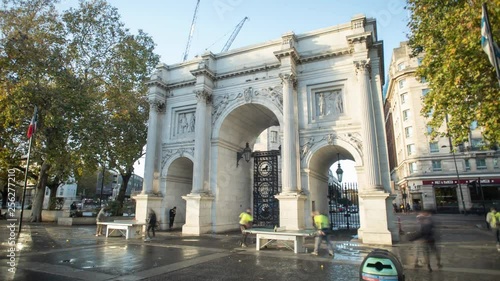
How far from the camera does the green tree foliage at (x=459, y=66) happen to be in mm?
10859

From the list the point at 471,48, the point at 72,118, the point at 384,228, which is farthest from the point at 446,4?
the point at 72,118

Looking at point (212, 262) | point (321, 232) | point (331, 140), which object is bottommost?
point (212, 262)

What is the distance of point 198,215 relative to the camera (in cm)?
1747

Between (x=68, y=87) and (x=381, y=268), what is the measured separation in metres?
23.9

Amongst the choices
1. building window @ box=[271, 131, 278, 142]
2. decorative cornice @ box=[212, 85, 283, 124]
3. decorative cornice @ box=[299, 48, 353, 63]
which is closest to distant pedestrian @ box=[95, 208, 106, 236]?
decorative cornice @ box=[212, 85, 283, 124]

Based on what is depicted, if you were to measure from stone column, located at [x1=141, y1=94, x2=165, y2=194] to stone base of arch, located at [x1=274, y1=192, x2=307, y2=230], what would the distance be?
988cm

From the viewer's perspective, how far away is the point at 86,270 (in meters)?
8.03

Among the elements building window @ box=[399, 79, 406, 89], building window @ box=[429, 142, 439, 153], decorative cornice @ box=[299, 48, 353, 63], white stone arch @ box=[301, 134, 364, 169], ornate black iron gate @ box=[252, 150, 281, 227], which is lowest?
ornate black iron gate @ box=[252, 150, 281, 227]

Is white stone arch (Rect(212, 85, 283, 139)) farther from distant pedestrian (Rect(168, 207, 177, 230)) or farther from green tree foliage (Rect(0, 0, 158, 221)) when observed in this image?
green tree foliage (Rect(0, 0, 158, 221))

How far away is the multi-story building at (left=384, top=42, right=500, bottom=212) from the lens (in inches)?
1561

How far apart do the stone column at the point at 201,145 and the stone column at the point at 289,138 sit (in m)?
5.40

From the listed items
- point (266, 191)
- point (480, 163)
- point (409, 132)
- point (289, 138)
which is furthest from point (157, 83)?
point (480, 163)

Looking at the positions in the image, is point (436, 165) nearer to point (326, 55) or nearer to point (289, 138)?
point (326, 55)

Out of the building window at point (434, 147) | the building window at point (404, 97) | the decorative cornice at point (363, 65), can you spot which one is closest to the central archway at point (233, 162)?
the decorative cornice at point (363, 65)
